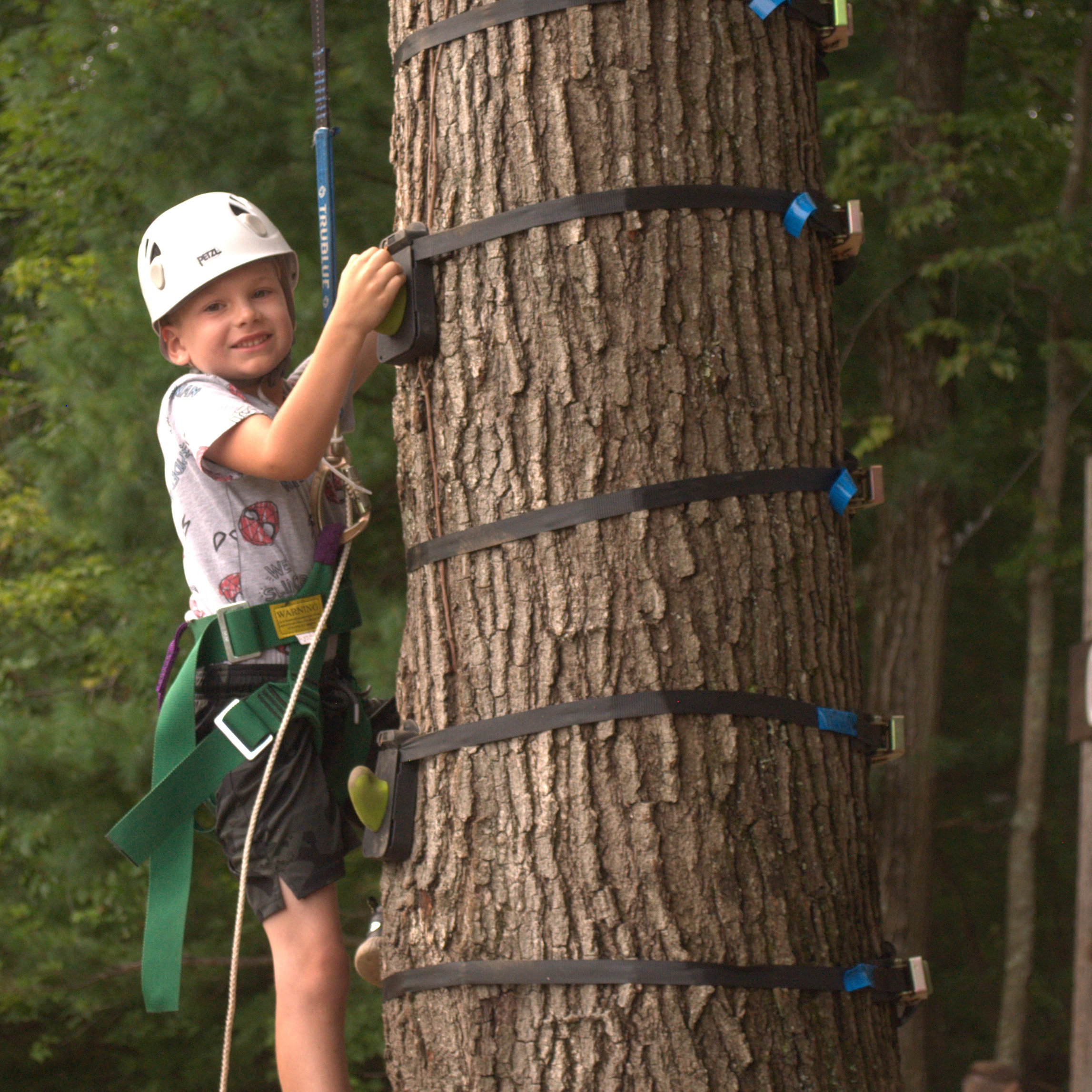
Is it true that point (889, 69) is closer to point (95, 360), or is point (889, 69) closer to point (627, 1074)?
point (95, 360)

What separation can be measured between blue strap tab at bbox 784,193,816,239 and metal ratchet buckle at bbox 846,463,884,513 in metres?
0.36

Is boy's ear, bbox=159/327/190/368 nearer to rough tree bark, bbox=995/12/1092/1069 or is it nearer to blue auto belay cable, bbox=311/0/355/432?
blue auto belay cable, bbox=311/0/355/432

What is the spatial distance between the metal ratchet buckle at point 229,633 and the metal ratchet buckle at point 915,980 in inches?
42.6

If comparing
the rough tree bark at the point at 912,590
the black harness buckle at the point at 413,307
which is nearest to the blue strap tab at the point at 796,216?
the black harness buckle at the point at 413,307

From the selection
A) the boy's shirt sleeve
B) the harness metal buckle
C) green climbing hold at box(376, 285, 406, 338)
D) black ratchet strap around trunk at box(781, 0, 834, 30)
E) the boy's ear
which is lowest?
the harness metal buckle

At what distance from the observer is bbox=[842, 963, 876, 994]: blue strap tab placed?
1.75m

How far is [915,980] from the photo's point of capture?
1.84 m

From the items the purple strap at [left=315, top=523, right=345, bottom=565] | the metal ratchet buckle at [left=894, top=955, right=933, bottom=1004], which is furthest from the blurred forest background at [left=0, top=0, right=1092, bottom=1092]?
the metal ratchet buckle at [left=894, top=955, right=933, bottom=1004]

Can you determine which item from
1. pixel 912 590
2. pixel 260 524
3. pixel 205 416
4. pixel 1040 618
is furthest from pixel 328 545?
pixel 1040 618

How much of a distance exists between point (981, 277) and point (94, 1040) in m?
6.20

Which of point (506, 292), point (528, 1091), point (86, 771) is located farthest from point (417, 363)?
point (86, 771)

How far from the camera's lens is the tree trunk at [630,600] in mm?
1681

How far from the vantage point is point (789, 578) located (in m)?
1.80

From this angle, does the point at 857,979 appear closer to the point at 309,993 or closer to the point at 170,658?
the point at 309,993
